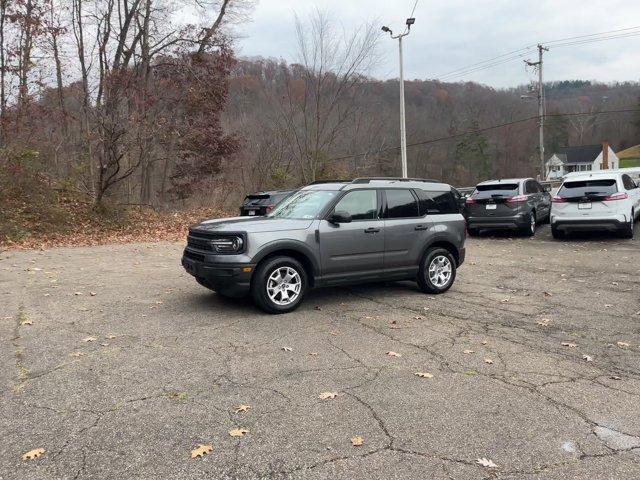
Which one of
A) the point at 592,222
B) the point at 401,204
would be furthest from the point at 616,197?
the point at 401,204

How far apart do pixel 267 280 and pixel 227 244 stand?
27.0 inches

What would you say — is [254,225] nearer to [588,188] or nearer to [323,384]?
[323,384]

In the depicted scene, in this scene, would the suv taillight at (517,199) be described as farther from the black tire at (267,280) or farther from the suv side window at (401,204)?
the black tire at (267,280)

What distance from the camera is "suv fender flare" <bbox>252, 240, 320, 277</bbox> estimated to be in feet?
22.3

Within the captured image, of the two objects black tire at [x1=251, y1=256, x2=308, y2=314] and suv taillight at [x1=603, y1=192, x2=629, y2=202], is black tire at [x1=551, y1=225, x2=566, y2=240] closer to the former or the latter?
suv taillight at [x1=603, y1=192, x2=629, y2=202]

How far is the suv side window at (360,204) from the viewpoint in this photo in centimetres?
764

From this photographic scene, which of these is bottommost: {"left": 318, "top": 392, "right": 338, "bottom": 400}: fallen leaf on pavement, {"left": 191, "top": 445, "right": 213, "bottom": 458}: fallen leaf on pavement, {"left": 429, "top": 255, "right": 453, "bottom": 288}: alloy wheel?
{"left": 191, "top": 445, "right": 213, "bottom": 458}: fallen leaf on pavement

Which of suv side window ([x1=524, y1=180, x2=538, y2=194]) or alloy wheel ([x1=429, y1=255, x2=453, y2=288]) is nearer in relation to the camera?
alloy wheel ([x1=429, y1=255, x2=453, y2=288])

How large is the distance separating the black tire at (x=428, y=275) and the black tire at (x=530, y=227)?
8243 millimetres

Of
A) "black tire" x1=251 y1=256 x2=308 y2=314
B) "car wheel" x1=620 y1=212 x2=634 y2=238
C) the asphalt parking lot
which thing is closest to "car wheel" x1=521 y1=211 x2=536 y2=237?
"car wheel" x1=620 y1=212 x2=634 y2=238

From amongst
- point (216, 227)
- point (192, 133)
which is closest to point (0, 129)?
point (192, 133)

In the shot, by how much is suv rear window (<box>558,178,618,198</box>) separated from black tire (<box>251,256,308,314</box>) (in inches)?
402

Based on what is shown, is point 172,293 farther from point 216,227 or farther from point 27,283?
point 27,283

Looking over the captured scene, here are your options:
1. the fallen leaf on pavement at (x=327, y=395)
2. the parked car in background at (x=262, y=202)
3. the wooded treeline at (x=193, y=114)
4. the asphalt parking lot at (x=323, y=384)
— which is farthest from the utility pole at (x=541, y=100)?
the fallen leaf on pavement at (x=327, y=395)
